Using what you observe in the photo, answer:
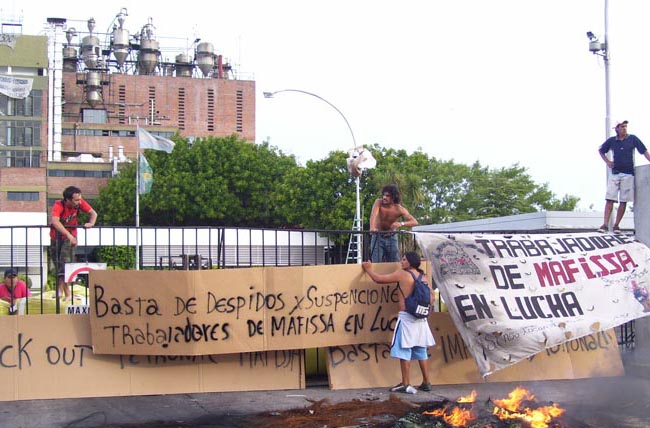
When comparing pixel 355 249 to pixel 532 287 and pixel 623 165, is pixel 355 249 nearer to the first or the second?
pixel 623 165

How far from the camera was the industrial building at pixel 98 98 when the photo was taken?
7312cm

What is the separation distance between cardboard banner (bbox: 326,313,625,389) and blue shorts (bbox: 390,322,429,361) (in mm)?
581

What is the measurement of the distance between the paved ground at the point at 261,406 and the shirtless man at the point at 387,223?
181cm

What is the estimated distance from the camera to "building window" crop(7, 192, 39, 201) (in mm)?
65625

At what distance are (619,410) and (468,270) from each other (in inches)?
90.9

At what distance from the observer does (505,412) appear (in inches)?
283

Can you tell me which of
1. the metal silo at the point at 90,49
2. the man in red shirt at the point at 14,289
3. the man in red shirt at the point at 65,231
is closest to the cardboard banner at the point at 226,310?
the man in red shirt at the point at 65,231

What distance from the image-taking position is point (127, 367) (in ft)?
27.8

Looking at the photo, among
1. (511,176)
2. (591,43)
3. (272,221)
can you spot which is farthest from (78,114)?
(591,43)

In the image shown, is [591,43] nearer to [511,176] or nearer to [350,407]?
[350,407]

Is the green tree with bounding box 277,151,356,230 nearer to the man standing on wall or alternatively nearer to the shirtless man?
the shirtless man

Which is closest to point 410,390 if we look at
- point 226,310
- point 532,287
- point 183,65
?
point 532,287

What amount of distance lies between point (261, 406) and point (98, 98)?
82215 mm

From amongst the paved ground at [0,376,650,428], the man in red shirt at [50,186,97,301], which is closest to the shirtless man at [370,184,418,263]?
the paved ground at [0,376,650,428]
